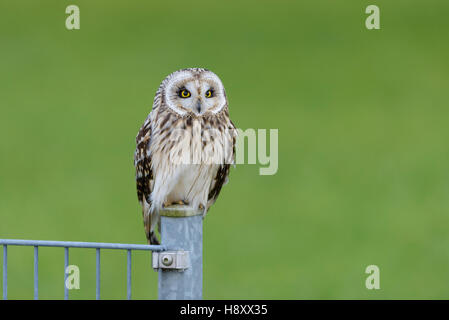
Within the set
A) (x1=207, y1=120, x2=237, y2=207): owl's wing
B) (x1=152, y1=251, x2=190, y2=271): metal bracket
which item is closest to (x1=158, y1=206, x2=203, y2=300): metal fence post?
(x1=152, y1=251, x2=190, y2=271): metal bracket

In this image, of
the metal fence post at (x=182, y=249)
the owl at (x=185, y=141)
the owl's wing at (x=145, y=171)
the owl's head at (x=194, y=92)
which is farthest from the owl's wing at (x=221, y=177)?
the metal fence post at (x=182, y=249)

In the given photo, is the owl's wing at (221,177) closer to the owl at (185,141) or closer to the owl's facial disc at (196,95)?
the owl at (185,141)

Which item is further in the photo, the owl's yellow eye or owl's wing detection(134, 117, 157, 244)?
owl's wing detection(134, 117, 157, 244)

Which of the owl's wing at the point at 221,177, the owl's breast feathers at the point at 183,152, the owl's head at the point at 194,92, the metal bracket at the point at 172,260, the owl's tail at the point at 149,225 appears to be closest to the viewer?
the metal bracket at the point at 172,260

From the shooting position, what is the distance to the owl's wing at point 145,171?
3770mm

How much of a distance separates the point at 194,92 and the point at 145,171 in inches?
23.1

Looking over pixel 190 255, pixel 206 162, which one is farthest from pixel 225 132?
pixel 190 255

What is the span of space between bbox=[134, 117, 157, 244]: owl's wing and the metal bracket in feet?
4.84

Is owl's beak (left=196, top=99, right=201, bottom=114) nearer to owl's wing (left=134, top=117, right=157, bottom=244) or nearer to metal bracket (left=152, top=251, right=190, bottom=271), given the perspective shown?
owl's wing (left=134, top=117, right=157, bottom=244)

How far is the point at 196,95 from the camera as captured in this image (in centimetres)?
345

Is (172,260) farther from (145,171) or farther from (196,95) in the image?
(145,171)

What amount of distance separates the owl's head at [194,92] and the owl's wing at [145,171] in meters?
0.27

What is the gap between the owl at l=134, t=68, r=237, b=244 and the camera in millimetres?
3488

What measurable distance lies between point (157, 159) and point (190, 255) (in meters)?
1.44
